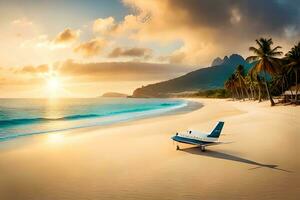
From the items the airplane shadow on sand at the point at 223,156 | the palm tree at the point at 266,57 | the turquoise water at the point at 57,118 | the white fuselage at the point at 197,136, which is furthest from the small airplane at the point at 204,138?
the palm tree at the point at 266,57

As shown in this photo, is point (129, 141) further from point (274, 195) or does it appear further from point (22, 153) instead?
point (274, 195)

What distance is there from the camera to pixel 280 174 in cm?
955

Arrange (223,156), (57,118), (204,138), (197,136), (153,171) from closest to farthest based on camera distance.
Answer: (153,171) < (223,156) < (204,138) < (197,136) < (57,118)

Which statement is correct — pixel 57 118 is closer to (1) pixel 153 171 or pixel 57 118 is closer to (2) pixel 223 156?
(2) pixel 223 156

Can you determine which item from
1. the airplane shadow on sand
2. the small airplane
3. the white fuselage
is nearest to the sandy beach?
the airplane shadow on sand

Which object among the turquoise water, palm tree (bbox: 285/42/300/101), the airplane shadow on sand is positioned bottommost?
the airplane shadow on sand

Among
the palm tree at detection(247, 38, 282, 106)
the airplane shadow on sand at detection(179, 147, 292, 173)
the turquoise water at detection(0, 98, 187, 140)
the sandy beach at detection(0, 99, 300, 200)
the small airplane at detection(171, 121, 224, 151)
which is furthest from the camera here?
the palm tree at detection(247, 38, 282, 106)

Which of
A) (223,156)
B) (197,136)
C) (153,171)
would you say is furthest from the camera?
(197,136)

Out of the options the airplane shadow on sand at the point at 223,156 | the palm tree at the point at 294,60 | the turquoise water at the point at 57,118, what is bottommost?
the airplane shadow on sand at the point at 223,156

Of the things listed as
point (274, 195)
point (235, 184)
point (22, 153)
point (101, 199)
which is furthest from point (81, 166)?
point (274, 195)

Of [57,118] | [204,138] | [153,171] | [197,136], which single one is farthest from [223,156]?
[57,118]

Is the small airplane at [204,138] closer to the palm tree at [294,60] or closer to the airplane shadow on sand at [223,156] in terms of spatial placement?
the airplane shadow on sand at [223,156]

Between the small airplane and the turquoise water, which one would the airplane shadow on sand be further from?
the turquoise water

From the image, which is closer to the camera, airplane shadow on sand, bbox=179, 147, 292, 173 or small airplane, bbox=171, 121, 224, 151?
airplane shadow on sand, bbox=179, 147, 292, 173
